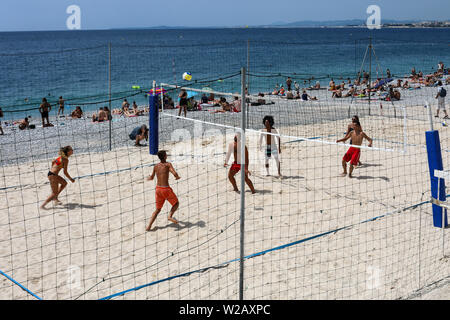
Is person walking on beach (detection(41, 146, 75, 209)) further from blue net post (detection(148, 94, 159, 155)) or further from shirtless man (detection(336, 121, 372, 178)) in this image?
shirtless man (detection(336, 121, 372, 178))

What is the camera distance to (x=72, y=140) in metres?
12.4

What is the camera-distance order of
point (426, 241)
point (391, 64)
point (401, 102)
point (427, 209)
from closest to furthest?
point (426, 241)
point (427, 209)
point (401, 102)
point (391, 64)

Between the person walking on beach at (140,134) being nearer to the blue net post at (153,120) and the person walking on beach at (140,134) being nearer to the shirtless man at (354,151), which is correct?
the blue net post at (153,120)

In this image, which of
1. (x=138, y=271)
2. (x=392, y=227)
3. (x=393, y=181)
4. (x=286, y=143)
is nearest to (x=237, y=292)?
(x=138, y=271)

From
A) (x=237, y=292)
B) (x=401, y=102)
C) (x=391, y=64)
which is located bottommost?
(x=237, y=292)

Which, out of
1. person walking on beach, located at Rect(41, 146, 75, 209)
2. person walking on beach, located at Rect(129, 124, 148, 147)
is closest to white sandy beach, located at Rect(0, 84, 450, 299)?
person walking on beach, located at Rect(41, 146, 75, 209)

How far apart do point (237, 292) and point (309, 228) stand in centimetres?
191

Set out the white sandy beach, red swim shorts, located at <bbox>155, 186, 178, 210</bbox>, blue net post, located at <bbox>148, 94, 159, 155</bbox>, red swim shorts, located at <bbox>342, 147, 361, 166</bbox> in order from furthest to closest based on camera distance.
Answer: blue net post, located at <bbox>148, 94, 159, 155</bbox> < red swim shorts, located at <bbox>342, 147, 361, 166</bbox> < red swim shorts, located at <bbox>155, 186, 178, 210</bbox> < the white sandy beach

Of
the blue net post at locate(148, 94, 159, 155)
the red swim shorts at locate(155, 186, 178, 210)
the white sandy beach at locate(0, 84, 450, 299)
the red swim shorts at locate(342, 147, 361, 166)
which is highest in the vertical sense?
the blue net post at locate(148, 94, 159, 155)

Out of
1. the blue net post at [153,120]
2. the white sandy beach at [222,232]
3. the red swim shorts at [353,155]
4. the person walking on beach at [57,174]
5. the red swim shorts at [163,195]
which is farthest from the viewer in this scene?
the blue net post at [153,120]

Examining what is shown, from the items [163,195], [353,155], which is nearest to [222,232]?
[163,195]

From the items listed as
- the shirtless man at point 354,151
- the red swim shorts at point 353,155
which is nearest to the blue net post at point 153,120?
the shirtless man at point 354,151

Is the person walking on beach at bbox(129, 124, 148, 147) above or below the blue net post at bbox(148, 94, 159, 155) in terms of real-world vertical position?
below
